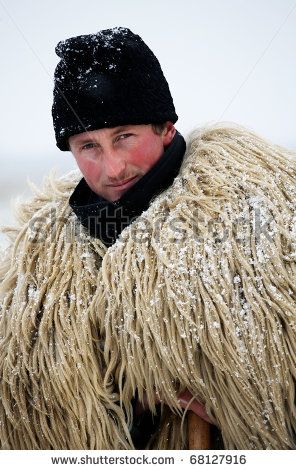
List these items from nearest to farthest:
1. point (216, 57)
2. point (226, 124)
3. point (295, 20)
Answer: point (226, 124) → point (295, 20) → point (216, 57)

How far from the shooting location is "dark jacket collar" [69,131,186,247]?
3.67 ft

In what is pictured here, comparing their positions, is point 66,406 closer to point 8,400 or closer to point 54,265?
point 8,400

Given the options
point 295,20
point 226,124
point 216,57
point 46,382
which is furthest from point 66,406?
point 216,57

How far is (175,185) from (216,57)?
6.26ft

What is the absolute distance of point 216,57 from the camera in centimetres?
285

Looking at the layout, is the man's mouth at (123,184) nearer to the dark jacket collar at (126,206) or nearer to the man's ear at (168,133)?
the dark jacket collar at (126,206)

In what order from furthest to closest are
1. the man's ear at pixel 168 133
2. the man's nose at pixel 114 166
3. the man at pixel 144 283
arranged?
the man's ear at pixel 168 133 < the man's nose at pixel 114 166 < the man at pixel 144 283

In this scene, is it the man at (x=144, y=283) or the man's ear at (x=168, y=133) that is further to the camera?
the man's ear at (x=168, y=133)

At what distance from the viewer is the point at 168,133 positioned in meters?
1.23

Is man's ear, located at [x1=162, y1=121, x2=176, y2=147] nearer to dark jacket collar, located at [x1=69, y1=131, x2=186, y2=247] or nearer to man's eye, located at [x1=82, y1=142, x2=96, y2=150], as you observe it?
dark jacket collar, located at [x1=69, y1=131, x2=186, y2=247]

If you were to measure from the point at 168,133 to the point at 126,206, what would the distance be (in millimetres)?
212

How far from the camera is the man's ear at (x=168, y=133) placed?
1.22m

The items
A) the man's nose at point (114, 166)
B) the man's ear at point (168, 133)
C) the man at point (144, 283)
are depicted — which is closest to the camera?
the man at point (144, 283)

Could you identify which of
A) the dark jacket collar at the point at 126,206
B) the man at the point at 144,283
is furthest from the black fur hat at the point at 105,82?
the dark jacket collar at the point at 126,206
